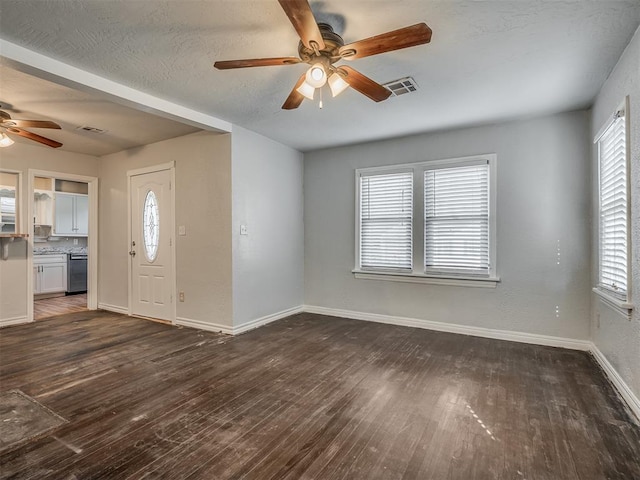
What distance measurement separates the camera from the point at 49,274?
652cm

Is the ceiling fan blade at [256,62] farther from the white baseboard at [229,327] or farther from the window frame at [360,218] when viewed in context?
the white baseboard at [229,327]

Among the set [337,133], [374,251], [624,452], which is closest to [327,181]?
[337,133]

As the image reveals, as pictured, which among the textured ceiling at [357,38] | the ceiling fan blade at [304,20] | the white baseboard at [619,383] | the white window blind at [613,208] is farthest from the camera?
the white window blind at [613,208]

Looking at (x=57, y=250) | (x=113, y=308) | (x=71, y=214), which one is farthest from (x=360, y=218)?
(x=57, y=250)

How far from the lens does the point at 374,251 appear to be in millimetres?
4746

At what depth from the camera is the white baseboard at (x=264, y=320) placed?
13.4ft

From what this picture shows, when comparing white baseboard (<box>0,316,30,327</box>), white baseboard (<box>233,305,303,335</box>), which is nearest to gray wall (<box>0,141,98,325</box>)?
white baseboard (<box>0,316,30,327</box>)

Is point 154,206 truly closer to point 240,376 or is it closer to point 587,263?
point 240,376

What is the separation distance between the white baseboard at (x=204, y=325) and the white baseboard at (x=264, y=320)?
108mm

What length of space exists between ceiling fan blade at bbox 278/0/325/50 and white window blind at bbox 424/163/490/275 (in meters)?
2.80

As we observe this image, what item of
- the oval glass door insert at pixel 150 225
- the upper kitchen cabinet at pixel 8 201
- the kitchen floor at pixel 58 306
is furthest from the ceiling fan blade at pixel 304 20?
the kitchen floor at pixel 58 306

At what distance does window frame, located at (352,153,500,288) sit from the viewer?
153 inches

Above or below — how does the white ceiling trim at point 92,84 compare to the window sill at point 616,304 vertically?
above

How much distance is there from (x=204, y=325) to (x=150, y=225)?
1.80 m
